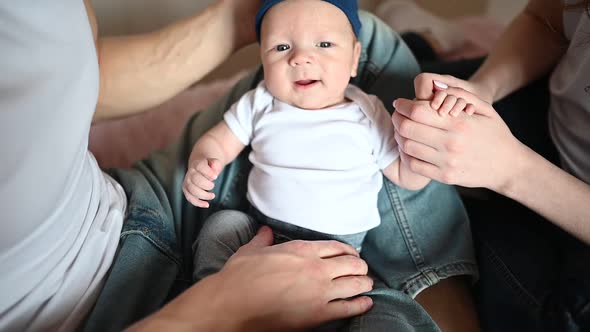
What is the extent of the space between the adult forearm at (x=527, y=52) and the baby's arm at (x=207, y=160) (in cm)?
46

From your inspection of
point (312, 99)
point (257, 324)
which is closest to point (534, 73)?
point (312, 99)

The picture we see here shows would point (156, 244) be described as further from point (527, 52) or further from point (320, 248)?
point (527, 52)

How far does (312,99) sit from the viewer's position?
76cm

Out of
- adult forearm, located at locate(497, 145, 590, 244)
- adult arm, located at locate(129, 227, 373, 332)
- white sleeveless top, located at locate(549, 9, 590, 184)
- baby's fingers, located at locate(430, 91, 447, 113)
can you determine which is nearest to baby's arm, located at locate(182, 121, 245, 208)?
adult arm, located at locate(129, 227, 373, 332)

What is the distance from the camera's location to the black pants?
670mm

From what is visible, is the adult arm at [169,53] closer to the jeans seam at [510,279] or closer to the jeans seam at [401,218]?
the jeans seam at [401,218]

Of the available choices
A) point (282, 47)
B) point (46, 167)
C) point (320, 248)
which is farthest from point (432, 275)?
point (46, 167)

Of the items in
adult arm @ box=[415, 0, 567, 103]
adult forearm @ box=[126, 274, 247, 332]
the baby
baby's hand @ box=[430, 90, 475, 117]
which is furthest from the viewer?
adult arm @ box=[415, 0, 567, 103]

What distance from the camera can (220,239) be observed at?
2.44 feet

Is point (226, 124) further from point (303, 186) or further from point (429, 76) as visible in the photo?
point (429, 76)

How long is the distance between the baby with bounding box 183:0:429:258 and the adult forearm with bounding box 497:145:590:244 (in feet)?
0.48

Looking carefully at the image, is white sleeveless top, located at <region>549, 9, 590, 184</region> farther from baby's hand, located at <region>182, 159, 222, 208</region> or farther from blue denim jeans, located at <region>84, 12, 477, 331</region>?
baby's hand, located at <region>182, 159, 222, 208</region>

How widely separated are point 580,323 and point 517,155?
24 centimetres

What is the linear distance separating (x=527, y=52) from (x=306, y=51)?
45 centimetres
